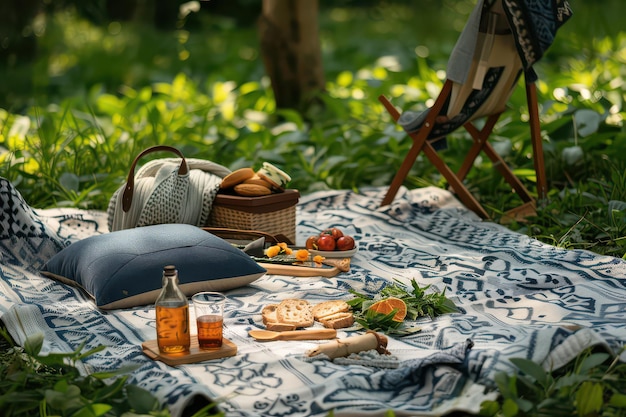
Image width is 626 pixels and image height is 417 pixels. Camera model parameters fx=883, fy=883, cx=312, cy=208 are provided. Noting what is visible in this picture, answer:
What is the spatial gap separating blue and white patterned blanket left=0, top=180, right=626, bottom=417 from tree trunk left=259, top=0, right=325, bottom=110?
234cm

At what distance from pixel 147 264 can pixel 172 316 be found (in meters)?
0.67

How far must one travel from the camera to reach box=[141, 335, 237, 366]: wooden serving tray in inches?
102

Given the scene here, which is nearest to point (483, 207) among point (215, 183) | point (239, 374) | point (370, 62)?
point (215, 183)

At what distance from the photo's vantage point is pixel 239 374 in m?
2.53

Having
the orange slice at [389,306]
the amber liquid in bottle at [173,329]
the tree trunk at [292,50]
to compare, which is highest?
the tree trunk at [292,50]

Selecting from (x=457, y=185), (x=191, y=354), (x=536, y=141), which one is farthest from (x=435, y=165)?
(x=191, y=354)

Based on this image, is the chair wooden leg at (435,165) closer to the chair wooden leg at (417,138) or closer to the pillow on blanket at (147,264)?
the chair wooden leg at (417,138)

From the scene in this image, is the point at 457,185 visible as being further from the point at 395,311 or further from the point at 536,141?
the point at 395,311

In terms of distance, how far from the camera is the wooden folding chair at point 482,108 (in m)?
4.33

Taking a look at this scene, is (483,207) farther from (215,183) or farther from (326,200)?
(215,183)

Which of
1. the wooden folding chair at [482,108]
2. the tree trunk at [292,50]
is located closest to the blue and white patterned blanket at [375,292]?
the wooden folding chair at [482,108]

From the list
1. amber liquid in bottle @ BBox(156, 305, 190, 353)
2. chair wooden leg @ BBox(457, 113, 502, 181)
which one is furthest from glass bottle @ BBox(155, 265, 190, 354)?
chair wooden leg @ BBox(457, 113, 502, 181)

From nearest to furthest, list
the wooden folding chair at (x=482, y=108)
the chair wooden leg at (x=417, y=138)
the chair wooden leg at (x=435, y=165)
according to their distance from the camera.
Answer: the wooden folding chair at (x=482, y=108) → the chair wooden leg at (x=417, y=138) → the chair wooden leg at (x=435, y=165)

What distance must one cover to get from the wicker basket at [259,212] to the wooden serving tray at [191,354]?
1366mm
